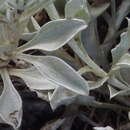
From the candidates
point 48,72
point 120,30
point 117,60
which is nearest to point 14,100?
point 48,72

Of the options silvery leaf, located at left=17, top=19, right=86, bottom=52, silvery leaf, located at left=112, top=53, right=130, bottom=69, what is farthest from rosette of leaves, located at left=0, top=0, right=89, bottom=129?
silvery leaf, located at left=112, top=53, right=130, bottom=69

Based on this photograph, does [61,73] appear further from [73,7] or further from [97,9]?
[97,9]

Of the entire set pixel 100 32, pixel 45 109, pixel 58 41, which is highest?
pixel 58 41

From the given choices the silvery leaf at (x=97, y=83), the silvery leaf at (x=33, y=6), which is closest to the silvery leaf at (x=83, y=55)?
the silvery leaf at (x=97, y=83)

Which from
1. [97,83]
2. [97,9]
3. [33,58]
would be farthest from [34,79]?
[97,9]

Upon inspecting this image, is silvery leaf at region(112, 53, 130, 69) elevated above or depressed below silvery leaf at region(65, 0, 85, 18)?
below

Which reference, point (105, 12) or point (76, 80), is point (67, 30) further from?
point (105, 12)

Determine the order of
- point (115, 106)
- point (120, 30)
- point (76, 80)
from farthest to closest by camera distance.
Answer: point (120, 30)
point (115, 106)
point (76, 80)

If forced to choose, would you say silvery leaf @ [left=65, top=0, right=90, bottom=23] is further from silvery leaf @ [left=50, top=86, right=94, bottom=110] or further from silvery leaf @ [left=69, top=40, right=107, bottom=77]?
silvery leaf @ [left=50, top=86, right=94, bottom=110]
